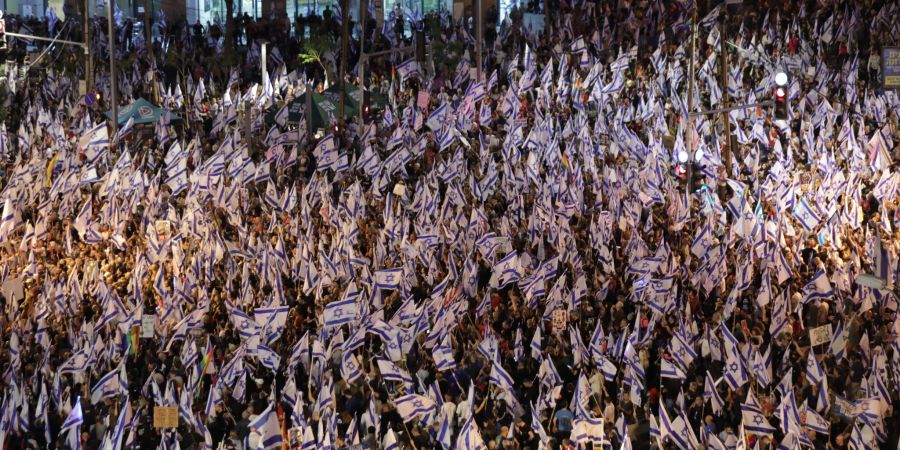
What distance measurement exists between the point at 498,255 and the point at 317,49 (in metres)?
18.3

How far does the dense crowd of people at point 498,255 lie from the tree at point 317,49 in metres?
1.55

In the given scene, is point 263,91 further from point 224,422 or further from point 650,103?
point 224,422

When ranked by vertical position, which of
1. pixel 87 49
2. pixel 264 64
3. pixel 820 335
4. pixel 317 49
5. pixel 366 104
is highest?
pixel 87 49

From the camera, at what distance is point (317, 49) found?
129ft

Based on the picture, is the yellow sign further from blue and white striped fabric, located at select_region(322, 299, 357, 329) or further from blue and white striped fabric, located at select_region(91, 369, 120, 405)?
blue and white striped fabric, located at select_region(322, 299, 357, 329)

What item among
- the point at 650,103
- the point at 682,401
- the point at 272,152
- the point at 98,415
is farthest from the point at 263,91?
the point at 682,401

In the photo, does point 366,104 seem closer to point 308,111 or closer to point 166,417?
point 308,111

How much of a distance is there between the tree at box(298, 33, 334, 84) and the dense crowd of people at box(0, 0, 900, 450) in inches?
61.1

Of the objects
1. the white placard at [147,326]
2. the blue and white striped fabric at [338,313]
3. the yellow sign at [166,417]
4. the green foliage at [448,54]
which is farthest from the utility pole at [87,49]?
the yellow sign at [166,417]

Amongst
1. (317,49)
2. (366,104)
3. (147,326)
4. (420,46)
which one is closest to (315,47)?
(317,49)

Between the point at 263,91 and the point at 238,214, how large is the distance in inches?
519

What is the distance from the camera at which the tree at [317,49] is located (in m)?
38.9

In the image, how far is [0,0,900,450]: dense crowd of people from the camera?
15984 millimetres

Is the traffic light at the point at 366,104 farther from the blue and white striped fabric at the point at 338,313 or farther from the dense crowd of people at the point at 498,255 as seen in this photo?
the blue and white striped fabric at the point at 338,313
